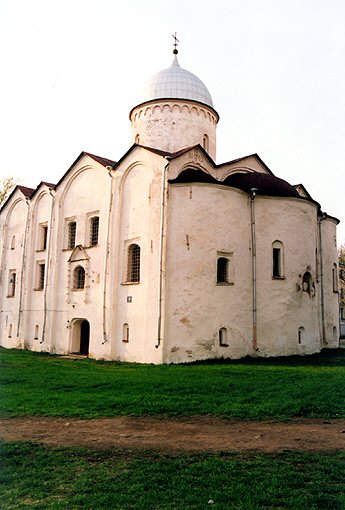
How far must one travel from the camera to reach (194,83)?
2709cm

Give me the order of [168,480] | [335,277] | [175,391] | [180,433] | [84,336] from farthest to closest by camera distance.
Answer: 1. [335,277]
2. [84,336]
3. [175,391]
4. [180,433]
5. [168,480]

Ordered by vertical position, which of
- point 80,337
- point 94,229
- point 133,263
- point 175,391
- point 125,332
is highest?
point 94,229

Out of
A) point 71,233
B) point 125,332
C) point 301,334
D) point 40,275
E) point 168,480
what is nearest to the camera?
point 168,480

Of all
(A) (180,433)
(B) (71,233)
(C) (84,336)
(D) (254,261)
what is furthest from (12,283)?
(A) (180,433)

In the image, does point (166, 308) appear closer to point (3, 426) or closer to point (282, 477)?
point (3, 426)

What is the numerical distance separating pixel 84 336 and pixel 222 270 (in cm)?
876

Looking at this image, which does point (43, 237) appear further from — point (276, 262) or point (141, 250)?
point (276, 262)

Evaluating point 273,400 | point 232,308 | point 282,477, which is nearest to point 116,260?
point 232,308

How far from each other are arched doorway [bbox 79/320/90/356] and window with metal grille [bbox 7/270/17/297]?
6984mm

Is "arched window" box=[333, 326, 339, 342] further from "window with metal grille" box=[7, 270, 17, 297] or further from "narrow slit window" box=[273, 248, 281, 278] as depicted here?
"window with metal grille" box=[7, 270, 17, 297]

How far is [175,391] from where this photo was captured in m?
11.6

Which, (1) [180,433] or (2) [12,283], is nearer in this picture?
(1) [180,433]

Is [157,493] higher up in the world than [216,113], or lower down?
lower down

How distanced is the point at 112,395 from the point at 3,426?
3.14 m
